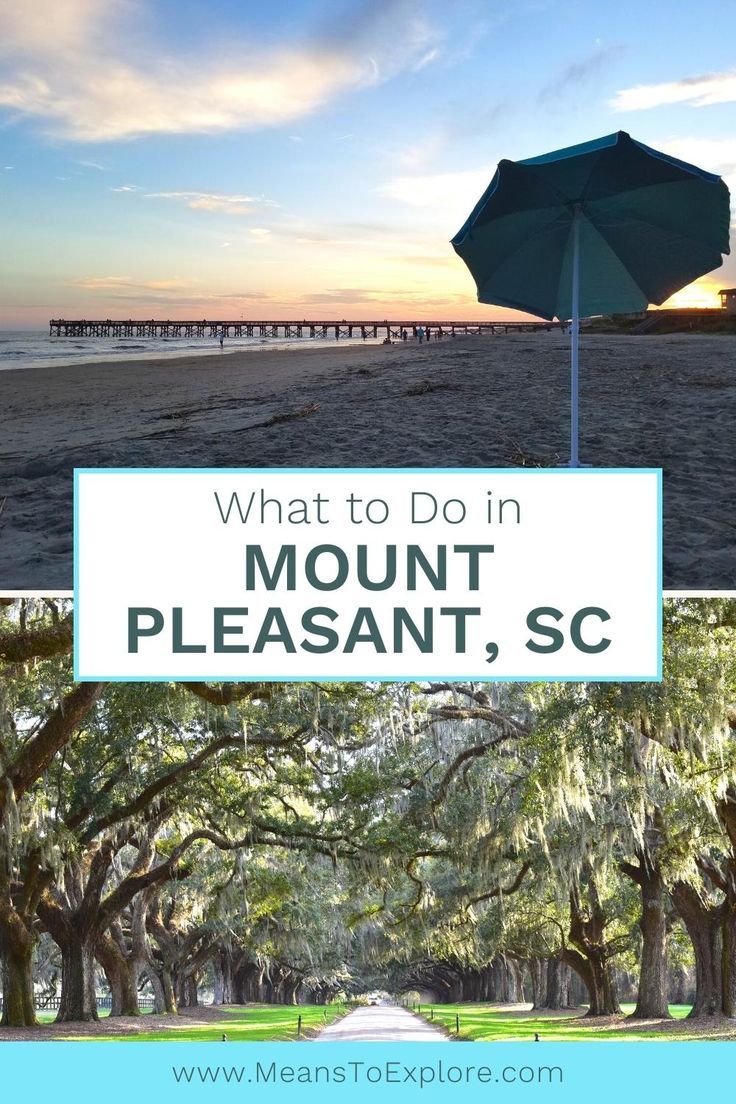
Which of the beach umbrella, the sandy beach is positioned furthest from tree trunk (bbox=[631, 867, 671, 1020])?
the beach umbrella

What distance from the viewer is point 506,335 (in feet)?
87.8

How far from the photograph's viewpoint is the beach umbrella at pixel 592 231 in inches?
303

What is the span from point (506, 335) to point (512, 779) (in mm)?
15815

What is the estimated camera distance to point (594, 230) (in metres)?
8.55

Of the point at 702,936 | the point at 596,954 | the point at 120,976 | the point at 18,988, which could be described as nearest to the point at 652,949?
the point at 702,936

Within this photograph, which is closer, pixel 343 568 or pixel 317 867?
pixel 343 568

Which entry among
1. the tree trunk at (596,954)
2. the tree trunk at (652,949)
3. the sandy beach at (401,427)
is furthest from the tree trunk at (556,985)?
the sandy beach at (401,427)

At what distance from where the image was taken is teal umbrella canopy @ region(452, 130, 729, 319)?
7703 millimetres

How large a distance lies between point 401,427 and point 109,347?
22987 mm

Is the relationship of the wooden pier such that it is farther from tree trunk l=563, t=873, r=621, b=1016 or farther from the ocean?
tree trunk l=563, t=873, r=621, b=1016

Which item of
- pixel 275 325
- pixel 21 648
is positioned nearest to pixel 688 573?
pixel 21 648

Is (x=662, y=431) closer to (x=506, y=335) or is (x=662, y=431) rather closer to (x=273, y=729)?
(x=273, y=729)

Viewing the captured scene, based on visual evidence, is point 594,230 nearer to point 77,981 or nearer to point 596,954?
point 77,981

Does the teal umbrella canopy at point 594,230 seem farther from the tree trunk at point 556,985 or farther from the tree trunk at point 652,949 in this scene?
the tree trunk at point 556,985
